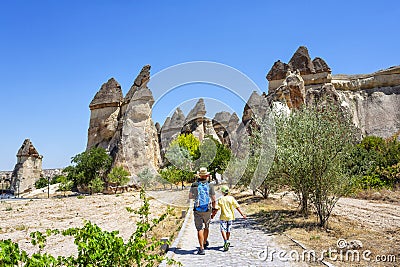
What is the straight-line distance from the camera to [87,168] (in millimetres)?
42125

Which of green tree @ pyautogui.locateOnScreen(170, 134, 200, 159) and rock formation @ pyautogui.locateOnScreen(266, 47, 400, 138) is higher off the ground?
rock formation @ pyautogui.locateOnScreen(266, 47, 400, 138)

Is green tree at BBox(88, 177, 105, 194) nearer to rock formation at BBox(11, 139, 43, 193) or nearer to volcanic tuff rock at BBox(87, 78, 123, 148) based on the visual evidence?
volcanic tuff rock at BBox(87, 78, 123, 148)

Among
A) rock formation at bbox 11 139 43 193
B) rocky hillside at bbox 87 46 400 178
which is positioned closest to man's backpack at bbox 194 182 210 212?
rocky hillside at bbox 87 46 400 178

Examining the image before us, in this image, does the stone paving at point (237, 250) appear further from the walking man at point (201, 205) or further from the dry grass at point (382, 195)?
the dry grass at point (382, 195)

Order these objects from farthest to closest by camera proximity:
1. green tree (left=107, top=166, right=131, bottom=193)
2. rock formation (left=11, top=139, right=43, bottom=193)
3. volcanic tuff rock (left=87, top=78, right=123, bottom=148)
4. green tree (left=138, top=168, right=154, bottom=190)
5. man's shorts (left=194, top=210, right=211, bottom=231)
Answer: rock formation (left=11, top=139, right=43, bottom=193), volcanic tuff rock (left=87, top=78, right=123, bottom=148), green tree (left=138, top=168, right=154, bottom=190), green tree (left=107, top=166, right=131, bottom=193), man's shorts (left=194, top=210, right=211, bottom=231)

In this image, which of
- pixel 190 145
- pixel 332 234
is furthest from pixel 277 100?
pixel 332 234

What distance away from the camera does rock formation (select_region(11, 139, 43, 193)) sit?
6538 centimetres

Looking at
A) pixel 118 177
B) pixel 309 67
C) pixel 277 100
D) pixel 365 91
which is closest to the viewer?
pixel 277 100

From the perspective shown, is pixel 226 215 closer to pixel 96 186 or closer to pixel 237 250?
pixel 237 250

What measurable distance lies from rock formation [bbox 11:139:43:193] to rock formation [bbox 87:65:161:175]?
2058cm

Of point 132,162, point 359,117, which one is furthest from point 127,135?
point 359,117

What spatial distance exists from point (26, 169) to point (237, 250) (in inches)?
2628

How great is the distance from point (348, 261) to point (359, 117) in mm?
56313

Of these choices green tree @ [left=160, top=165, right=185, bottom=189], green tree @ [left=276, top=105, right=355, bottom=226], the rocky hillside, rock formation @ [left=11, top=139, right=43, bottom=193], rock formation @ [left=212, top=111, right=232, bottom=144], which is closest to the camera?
green tree @ [left=276, top=105, right=355, bottom=226]
